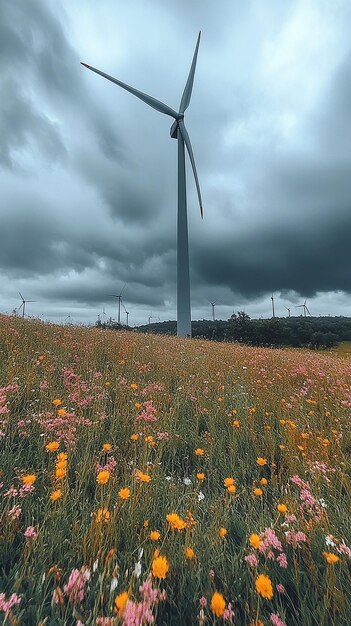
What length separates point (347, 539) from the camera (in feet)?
6.23

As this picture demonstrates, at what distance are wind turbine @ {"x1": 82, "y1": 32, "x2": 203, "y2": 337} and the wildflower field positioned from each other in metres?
23.3

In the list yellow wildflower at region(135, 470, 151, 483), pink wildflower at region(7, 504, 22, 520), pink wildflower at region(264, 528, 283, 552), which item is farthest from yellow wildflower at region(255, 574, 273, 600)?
pink wildflower at region(7, 504, 22, 520)

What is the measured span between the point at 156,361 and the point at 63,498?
4.77 m

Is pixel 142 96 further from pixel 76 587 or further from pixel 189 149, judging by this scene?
pixel 76 587

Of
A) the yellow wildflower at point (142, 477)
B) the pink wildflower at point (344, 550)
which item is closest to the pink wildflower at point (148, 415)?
the yellow wildflower at point (142, 477)

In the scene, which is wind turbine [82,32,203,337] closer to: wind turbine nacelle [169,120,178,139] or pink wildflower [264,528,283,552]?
wind turbine nacelle [169,120,178,139]

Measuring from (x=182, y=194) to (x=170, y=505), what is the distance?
33.2 meters

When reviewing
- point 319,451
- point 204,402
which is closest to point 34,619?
point 319,451

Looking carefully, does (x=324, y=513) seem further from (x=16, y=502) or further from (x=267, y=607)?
(x=16, y=502)

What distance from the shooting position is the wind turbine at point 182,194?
29.0 m

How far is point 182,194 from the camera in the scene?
32.1 meters

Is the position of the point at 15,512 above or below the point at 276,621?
above

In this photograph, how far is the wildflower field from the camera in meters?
1.44

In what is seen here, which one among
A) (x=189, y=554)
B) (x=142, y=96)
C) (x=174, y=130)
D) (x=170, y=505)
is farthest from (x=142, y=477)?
(x=174, y=130)
